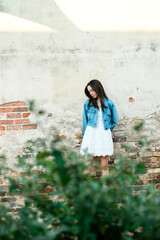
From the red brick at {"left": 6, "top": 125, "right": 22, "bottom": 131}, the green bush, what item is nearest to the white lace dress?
the red brick at {"left": 6, "top": 125, "right": 22, "bottom": 131}

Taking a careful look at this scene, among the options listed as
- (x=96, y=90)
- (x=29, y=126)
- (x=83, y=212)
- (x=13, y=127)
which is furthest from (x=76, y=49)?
(x=83, y=212)

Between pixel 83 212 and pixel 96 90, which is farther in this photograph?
pixel 96 90

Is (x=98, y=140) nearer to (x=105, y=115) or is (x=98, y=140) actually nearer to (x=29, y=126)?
(x=105, y=115)

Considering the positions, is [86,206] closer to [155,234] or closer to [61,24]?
[155,234]

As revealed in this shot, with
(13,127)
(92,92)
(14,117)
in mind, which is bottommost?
(13,127)

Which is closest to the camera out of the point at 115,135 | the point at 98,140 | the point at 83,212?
the point at 83,212

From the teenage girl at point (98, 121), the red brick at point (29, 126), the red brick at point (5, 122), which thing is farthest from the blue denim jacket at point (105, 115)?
the red brick at point (5, 122)

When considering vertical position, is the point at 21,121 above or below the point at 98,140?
above

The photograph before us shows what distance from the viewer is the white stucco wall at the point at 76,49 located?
3842mm

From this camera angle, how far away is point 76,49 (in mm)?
3887

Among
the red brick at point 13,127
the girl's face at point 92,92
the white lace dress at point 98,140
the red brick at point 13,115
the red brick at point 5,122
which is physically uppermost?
the girl's face at point 92,92

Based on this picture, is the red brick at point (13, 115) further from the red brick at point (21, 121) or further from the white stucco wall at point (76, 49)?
the white stucco wall at point (76, 49)

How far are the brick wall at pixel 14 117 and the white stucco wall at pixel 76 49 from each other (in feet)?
0.33

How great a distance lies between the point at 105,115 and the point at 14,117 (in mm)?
1136
